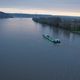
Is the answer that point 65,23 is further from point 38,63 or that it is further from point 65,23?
point 38,63

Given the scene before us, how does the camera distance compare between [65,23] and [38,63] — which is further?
[65,23]

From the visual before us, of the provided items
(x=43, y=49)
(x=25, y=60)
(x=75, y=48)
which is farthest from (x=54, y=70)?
(x=75, y=48)

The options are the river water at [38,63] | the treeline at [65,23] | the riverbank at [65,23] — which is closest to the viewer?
the river water at [38,63]

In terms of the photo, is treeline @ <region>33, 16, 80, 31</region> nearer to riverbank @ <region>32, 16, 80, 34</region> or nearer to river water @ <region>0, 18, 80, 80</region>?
riverbank @ <region>32, 16, 80, 34</region>

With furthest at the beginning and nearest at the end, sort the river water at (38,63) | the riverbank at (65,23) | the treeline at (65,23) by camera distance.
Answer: the treeline at (65,23), the riverbank at (65,23), the river water at (38,63)

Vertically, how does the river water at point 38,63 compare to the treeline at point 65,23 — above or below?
above

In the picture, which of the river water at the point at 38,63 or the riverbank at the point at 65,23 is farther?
the riverbank at the point at 65,23

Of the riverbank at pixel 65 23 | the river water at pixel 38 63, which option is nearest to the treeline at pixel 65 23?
the riverbank at pixel 65 23

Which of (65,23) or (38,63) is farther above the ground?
(38,63)

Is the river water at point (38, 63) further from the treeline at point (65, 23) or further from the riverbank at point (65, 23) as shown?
the treeline at point (65, 23)

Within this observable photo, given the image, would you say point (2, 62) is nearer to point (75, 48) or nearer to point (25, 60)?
point (25, 60)

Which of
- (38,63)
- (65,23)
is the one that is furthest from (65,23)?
(38,63)
